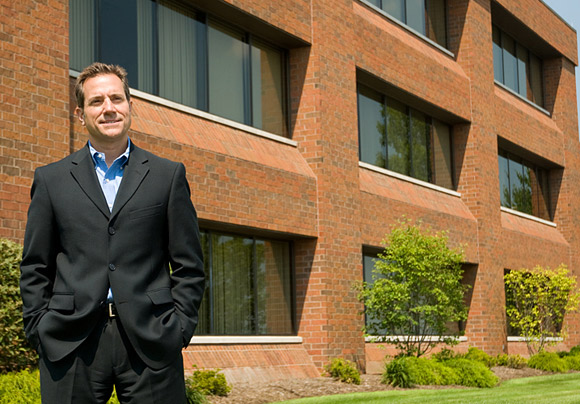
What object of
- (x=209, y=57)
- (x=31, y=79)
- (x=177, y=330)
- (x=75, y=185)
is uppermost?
(x=209, y=57)

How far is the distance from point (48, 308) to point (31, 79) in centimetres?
919

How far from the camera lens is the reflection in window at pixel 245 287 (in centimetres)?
1692

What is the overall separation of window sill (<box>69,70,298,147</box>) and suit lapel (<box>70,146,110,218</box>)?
9.93 meters

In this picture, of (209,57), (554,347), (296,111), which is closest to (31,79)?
(209,57)

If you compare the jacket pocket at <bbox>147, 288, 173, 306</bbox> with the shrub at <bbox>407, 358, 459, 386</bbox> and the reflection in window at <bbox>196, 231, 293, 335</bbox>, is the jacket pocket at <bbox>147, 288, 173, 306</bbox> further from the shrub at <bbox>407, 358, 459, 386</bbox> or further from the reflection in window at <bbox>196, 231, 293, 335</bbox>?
the shrub at <bbox>407, 358, 459, 386</bbox>

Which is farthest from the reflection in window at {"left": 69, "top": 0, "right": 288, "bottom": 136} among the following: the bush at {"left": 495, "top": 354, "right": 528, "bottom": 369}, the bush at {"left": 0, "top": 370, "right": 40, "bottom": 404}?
the bush at {"left": 495, "top": 354, "right": 528, "bottom": 369}

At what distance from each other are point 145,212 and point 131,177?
0.19m

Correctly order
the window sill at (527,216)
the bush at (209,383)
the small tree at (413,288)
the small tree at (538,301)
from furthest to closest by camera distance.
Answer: the window sill at (527,216) → the small tree at (538,301) → the small tree at (413,288) → the bush at (209,383)

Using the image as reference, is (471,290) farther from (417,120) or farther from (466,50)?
(466,50)

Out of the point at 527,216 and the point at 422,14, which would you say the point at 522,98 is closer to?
the point at 527,216

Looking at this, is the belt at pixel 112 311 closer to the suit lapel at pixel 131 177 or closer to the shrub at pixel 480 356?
the suit lapel at pixel 131 177

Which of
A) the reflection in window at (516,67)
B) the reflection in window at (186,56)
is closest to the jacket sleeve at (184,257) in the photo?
the reflection in window at (186,56)

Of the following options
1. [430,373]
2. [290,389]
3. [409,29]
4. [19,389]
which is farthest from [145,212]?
[409,29]

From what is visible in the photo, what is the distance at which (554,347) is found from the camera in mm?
32094
